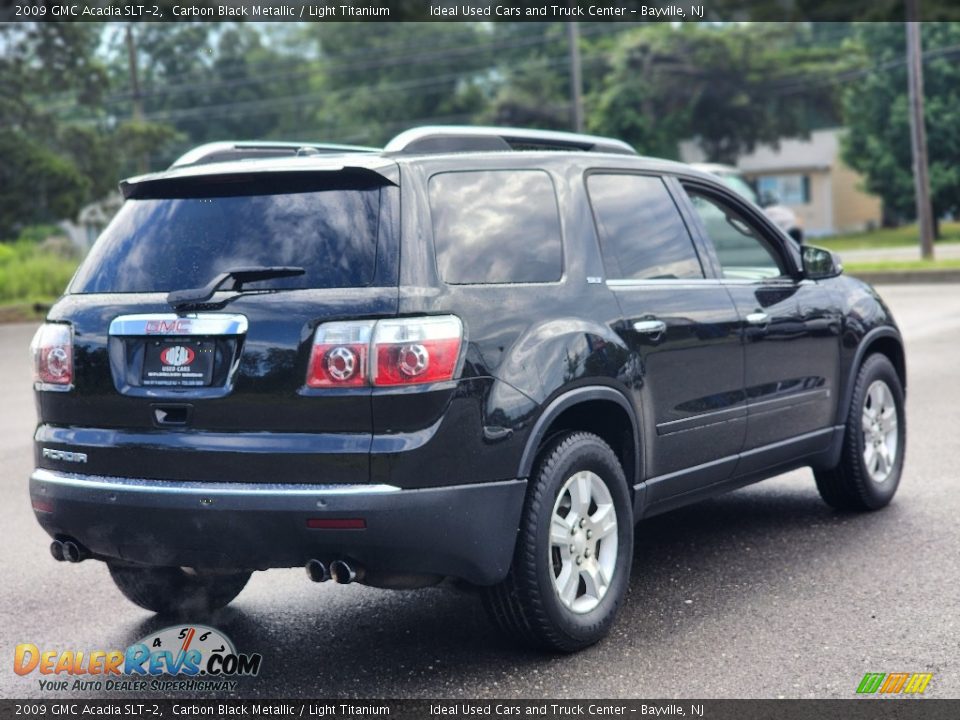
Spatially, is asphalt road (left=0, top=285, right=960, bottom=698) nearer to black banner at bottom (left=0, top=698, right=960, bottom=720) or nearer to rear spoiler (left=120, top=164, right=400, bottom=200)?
black banner at bottom (left=0, top=698, right=960, bottom=720)

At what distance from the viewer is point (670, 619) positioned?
5.19 metres

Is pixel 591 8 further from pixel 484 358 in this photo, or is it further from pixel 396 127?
pixel 484 358

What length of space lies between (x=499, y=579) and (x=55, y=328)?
1.80m

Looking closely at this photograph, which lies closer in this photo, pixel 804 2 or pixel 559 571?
pixel 559 571

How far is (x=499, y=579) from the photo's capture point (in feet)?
14.7

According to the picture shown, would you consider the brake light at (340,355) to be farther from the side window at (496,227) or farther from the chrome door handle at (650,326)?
the chrome door handle at (650,326)

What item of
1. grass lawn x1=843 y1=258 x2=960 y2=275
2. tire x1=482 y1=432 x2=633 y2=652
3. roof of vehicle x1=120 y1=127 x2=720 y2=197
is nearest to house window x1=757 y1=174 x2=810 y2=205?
grass lawn x1=843 y1=258 x2=960 y2=275

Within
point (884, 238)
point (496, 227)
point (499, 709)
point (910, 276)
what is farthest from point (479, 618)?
point (884, 238)

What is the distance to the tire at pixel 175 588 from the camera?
17.3 ft

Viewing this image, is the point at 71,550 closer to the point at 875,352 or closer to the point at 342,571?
the point at 342,571

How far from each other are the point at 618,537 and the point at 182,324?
1.74m

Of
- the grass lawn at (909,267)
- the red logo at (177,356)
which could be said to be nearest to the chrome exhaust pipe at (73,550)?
the red logo at (177,356)

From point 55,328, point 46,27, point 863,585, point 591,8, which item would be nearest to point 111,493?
point 55,328

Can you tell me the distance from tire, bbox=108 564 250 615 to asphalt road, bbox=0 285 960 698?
76 millimetres
